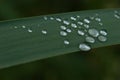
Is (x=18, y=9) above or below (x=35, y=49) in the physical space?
below

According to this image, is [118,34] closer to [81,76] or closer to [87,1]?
[81,76]

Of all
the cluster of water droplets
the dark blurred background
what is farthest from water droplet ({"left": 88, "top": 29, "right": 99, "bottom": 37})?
the dark blurred background

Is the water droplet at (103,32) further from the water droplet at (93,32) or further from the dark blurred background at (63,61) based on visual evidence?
the dark blurred background at (63,61)

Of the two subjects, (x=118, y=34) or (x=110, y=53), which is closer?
(x=118, y=34)

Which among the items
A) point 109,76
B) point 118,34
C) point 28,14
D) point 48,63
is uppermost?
point 118,34

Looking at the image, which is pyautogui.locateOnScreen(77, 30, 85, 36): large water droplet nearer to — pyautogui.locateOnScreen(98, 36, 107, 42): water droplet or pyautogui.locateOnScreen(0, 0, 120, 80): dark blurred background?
pyautogui.locateOnScreen(98, 36, 107, 42): water droplet

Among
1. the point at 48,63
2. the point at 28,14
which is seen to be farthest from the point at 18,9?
the point at 48,63

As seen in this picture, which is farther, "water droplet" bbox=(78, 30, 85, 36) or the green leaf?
"water droplet" bbox=(78, 30, 85, 36)
